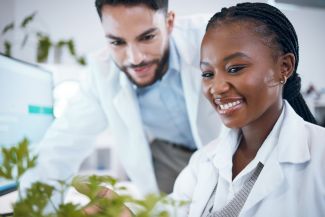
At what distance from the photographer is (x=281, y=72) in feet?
2.24

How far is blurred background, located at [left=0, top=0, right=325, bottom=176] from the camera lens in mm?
769

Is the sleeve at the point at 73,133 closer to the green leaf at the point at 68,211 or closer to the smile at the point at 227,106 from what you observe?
the smile at the point at 227,106

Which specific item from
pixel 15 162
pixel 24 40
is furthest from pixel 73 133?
pixel 15 162

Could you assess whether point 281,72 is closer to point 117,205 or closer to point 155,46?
point 155,46

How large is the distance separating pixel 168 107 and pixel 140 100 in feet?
0.38

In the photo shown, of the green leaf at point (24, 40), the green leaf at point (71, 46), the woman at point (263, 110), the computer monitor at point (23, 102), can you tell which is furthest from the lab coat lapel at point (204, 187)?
the green leaf at point (24, 40)

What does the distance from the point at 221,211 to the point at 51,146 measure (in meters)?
0.65

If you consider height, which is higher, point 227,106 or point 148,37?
point 148,37

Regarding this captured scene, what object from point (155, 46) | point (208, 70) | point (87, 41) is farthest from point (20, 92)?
point (208, 70)

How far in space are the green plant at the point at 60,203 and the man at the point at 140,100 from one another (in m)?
0.49

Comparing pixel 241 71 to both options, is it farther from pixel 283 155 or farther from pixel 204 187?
pixel 204 187

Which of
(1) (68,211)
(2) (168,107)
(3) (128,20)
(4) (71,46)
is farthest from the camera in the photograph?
(2) (168,107)

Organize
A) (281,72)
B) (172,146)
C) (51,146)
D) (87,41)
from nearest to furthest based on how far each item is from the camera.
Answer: (281,72)
(87,41)
(51,146)
(172,146)

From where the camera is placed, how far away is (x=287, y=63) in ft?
2.24
